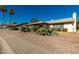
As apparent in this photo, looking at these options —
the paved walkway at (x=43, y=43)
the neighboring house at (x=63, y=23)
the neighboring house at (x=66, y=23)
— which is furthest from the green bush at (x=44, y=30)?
the neighboring house at (x=66, y=23)

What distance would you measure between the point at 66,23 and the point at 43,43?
5.29ft

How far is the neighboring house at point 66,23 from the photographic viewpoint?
1083 centimetres

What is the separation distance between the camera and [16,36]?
12039 mm

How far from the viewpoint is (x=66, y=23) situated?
1108cm

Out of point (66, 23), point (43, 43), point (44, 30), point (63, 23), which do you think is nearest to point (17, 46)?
point (43, 43)

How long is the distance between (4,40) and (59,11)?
141 inches

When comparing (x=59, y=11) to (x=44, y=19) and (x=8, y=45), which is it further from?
(x=8, y=45)

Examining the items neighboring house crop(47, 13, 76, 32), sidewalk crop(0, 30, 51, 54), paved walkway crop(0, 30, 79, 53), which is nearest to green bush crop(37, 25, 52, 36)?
paved walkway crop(0, 30, 79, 53)

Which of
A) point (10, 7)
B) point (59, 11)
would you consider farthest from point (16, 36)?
point (59, 11)

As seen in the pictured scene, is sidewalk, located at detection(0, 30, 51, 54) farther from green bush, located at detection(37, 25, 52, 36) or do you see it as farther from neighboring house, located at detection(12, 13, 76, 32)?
green bush, located at detection(37, 25, 52, 36)

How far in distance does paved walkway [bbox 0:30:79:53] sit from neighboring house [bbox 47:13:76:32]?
0.33m

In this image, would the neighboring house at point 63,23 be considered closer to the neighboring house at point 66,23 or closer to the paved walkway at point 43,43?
the neighboring house at point 66,23

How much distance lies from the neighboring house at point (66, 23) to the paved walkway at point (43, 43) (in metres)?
0.33
